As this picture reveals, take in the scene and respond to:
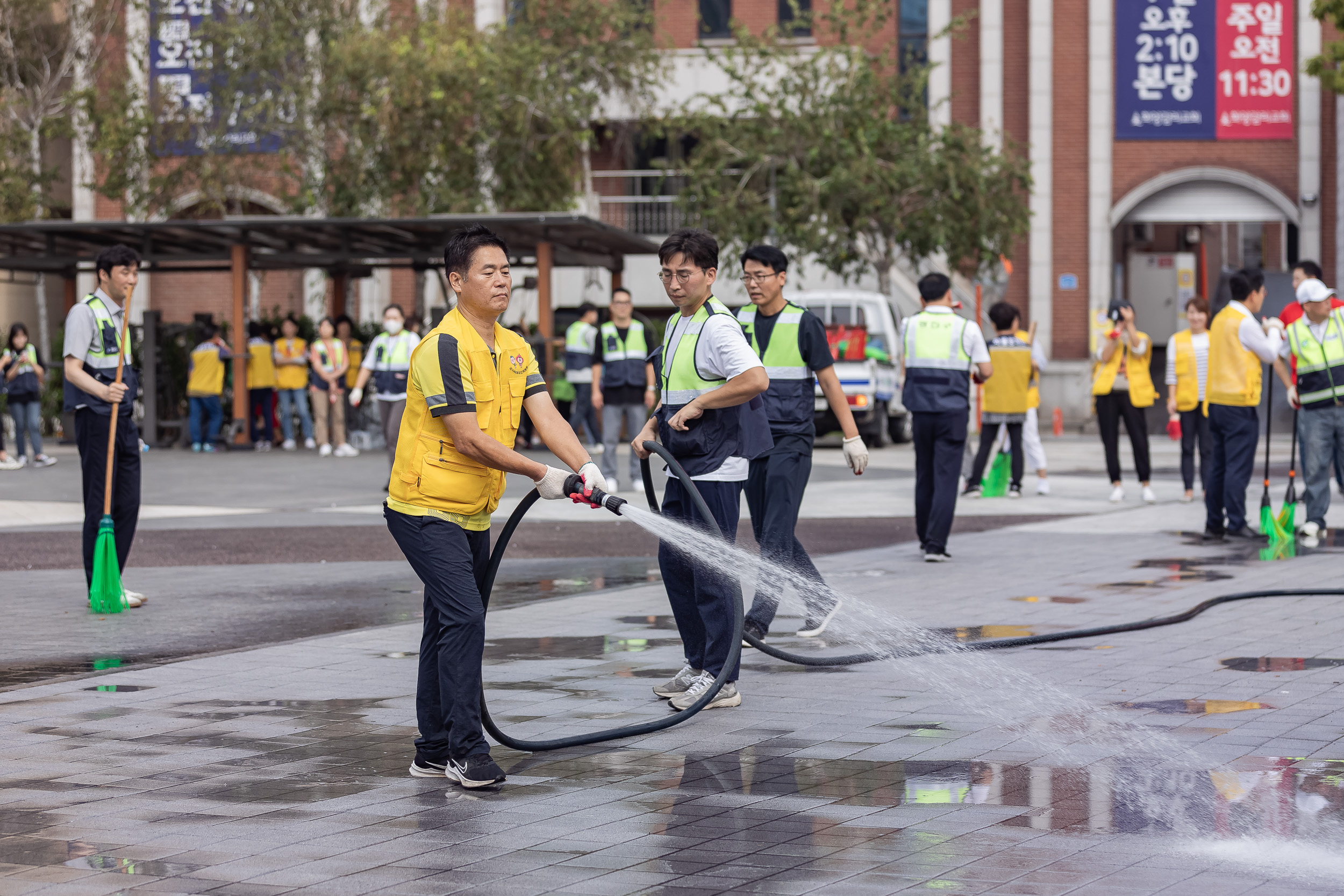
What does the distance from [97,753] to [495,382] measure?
1.84 metres

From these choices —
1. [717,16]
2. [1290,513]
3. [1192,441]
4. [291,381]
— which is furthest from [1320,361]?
[717,16]

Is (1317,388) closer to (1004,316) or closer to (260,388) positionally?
(1004,316)

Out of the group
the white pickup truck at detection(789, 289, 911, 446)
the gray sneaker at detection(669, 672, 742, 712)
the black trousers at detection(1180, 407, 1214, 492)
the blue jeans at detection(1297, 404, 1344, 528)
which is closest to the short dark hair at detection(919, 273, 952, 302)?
the blue jeans at detection(1297, 404, 1344, 528)

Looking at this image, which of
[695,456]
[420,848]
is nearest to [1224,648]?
[695,456]

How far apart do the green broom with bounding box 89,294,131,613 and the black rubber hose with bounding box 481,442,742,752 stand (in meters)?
3.42

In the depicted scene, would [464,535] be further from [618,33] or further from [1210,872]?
[618,33]

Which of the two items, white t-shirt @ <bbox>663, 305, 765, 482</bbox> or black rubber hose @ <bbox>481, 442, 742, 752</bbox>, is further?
white t-shirt @ <bbox>663, 305, 765, 482</bbox>

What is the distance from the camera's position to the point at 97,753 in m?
5.80

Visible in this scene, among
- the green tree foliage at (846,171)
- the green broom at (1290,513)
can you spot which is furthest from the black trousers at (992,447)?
the green tree foliage at (846,171)

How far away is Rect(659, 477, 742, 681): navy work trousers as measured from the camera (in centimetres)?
667

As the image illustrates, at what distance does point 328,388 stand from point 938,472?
48.6ft

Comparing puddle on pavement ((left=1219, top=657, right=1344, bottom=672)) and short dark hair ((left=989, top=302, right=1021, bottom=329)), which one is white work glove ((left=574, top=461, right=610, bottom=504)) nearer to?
puddle on pavement ((left=1219, top=657, right=1344, bottom=672))

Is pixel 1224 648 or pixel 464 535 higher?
pixel 464 535

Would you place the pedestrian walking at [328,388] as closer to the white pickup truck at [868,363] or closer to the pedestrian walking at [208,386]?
the pedestrian walking at [208,386]
